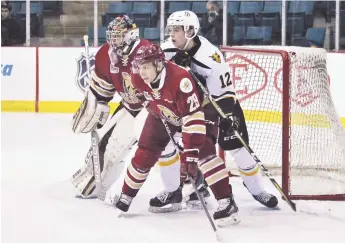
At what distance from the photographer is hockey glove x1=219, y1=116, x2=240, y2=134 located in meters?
3.78

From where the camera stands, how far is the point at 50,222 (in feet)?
12.3

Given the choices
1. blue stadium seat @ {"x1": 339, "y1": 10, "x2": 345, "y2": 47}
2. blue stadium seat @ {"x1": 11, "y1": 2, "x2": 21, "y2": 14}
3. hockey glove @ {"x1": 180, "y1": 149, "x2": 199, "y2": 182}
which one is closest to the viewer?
hockey glove @ {"x1": 180, "y1": 149, "x2": 199, "y2": 182}

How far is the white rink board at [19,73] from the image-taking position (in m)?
7.61

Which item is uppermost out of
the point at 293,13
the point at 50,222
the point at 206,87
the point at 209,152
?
the point at 293,13

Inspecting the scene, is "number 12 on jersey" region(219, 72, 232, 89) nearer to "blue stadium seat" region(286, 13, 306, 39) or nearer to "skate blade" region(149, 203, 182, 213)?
"skate blade" region(149, 203, 182, 213)

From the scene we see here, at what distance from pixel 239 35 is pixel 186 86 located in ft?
12.4

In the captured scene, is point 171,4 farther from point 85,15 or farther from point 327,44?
point 327,44

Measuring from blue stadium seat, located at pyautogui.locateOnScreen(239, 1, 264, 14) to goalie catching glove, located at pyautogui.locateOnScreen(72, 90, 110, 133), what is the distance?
3.29 metres

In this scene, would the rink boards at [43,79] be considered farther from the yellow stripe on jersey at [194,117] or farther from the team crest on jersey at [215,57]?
the yellow stripe on jersey at [194,117]

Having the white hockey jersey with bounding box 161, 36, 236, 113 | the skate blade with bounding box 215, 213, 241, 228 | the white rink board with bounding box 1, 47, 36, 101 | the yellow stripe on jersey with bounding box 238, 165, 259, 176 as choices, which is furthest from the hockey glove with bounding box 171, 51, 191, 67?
the white rink board with bounding box 1, 47, 36, 101

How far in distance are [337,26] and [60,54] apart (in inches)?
94.3

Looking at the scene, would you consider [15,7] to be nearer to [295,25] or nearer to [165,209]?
[295,25]

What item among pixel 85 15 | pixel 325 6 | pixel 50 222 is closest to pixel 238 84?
pixel 50 222

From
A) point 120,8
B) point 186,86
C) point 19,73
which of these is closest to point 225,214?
point 186,86
